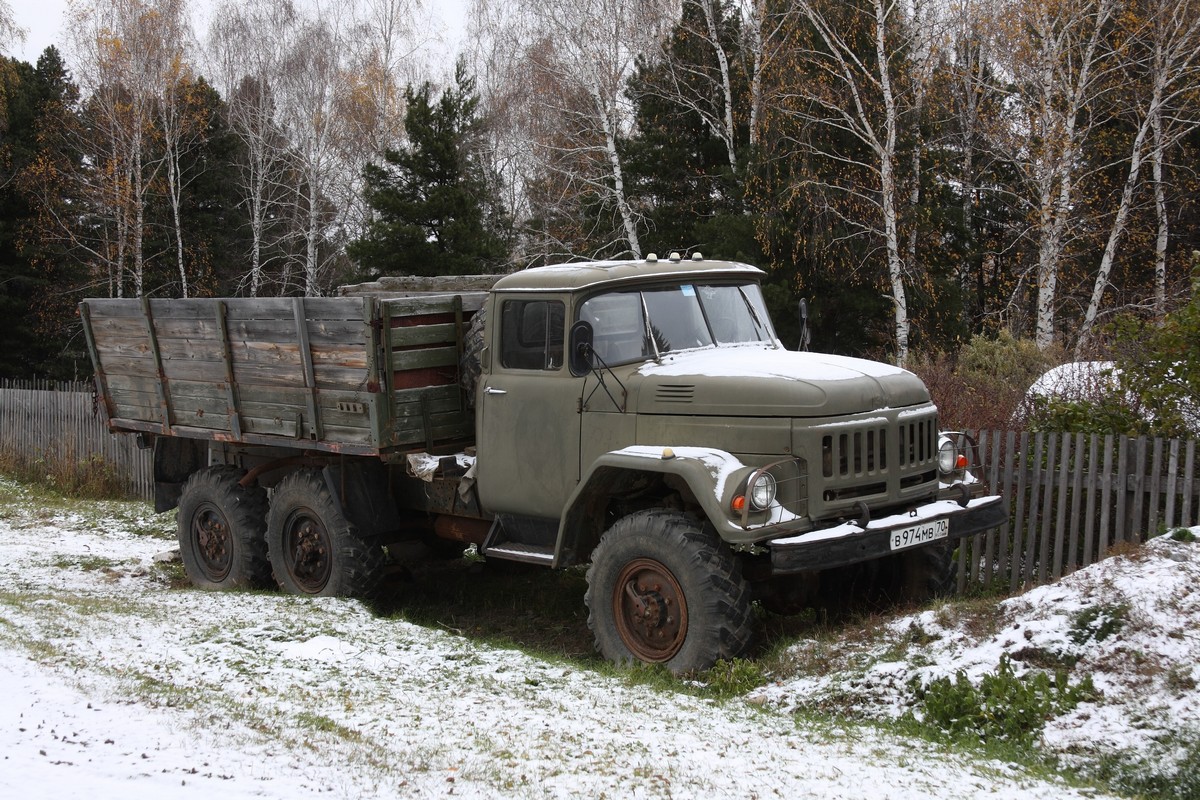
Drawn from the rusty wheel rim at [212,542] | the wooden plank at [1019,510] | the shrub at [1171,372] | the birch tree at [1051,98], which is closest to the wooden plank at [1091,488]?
the wooden plank at [1019,510]

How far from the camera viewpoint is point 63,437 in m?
18.0

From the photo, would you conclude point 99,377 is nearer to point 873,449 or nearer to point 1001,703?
point 873,449

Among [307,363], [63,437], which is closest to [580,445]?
[307,363]

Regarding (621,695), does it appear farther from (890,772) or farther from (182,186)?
(182,186)

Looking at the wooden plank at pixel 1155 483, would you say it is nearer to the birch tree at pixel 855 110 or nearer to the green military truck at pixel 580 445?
the green military truck at pixel 580 445

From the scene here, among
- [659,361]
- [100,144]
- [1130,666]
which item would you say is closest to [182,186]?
[100,144]

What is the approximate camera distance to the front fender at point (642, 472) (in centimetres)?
652

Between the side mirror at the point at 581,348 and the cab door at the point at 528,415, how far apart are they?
0.12 m

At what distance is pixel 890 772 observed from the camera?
16.3 ft

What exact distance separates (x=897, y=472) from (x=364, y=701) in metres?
3.49

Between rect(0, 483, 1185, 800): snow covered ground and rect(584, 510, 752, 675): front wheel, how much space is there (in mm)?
394

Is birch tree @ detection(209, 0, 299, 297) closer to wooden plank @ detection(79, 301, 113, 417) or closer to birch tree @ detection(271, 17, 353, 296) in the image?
birch tree @ detection(271, 17, 353, 296)

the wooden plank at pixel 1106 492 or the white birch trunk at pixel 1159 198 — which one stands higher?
the white birch trunk at pixel 1159 198

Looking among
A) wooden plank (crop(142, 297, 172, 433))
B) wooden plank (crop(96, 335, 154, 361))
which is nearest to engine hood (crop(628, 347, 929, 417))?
wooden plank (crop(142, 297, 172, 433))
